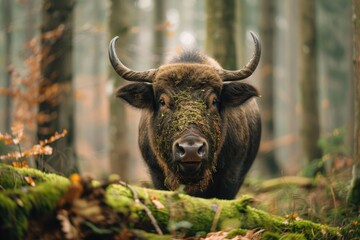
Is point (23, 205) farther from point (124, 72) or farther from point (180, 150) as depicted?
point (124, 72)

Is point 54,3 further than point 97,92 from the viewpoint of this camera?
No

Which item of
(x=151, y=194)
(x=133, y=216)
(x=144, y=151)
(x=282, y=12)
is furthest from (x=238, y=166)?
(x=282, y=12)

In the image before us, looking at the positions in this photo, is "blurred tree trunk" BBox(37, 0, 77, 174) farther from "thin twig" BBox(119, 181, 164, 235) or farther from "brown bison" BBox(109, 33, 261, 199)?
"thin twig" BBox(119, 181, 164, 235)

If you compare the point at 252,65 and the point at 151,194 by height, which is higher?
the point at 252,65

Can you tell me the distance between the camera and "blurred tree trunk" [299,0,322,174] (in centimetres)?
1414

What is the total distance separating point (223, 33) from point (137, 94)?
359 cm

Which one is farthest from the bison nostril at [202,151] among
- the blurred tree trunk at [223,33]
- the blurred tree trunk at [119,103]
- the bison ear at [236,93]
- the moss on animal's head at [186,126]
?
the blurred tree trunk at [119,103]

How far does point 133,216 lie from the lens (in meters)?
3.60

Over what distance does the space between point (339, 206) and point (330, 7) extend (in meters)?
25.8

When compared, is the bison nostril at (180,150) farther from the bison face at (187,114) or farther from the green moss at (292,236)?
the green moss at (292,236)

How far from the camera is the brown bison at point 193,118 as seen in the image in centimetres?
664

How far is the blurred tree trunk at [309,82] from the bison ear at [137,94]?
24.7 feet

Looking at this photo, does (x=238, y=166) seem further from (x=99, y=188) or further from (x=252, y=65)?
(x=99, y=188)

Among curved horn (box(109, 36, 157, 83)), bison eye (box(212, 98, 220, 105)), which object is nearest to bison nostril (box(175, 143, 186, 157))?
bison eye (box(212, 98, 220, 105))
